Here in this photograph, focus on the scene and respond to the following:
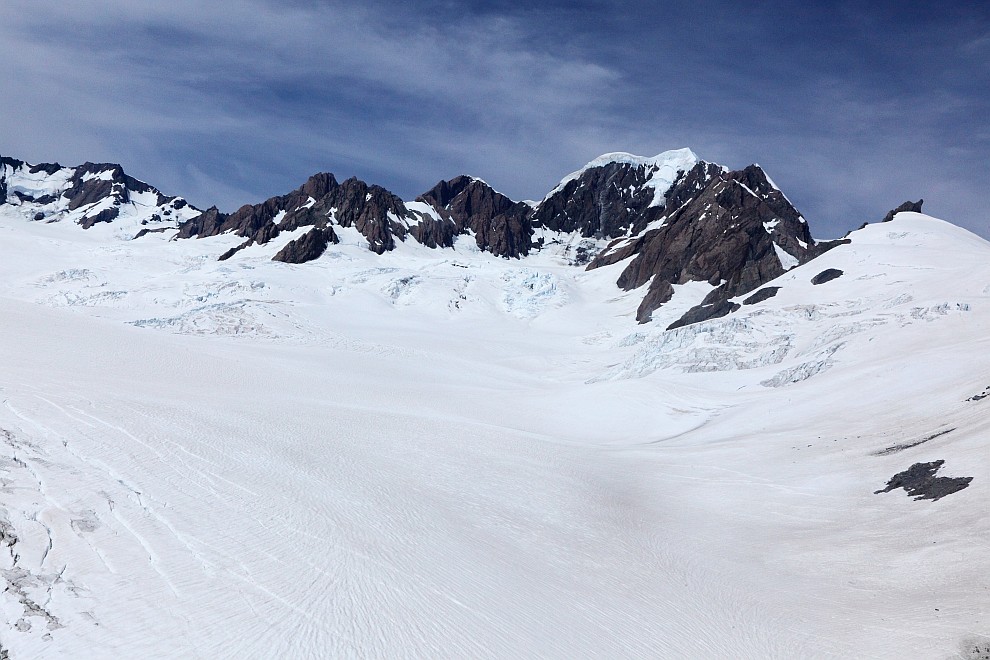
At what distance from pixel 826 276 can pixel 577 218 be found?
122m

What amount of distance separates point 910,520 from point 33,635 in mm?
15406

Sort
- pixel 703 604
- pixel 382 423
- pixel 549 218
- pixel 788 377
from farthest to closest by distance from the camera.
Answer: pixel 549 218, pixel 788 377, pixel 382 423, pixel 703 604

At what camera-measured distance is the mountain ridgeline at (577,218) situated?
84.5 metres

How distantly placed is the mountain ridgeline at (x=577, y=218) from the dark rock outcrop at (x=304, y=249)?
0.22 m

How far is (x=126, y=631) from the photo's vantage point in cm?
648

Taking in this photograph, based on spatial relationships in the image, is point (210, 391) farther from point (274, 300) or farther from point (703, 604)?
point (274, 300)

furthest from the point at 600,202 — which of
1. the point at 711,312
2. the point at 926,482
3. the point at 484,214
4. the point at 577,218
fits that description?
the point at 926,482

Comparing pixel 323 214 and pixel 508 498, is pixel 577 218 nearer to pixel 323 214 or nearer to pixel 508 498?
pixel 323 214

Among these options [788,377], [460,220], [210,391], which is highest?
[460,220]

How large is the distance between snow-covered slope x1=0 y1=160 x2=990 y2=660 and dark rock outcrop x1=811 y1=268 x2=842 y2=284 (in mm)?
6623

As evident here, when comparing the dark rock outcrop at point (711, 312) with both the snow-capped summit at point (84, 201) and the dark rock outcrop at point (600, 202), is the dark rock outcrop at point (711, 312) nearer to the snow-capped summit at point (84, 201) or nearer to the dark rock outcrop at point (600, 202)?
the dark rock outcrop at point (600, 202)

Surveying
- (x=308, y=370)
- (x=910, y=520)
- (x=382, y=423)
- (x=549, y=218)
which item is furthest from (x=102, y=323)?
(x=549, y=218)

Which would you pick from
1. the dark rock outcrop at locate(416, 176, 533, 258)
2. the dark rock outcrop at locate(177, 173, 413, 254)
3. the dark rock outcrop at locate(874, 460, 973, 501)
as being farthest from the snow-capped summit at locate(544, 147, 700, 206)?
the dark rock outcrop at locate(874, 460, 973, 501)

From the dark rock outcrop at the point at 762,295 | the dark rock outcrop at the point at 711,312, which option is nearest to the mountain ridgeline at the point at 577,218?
the dark rock outcrop at the point at 711,312
